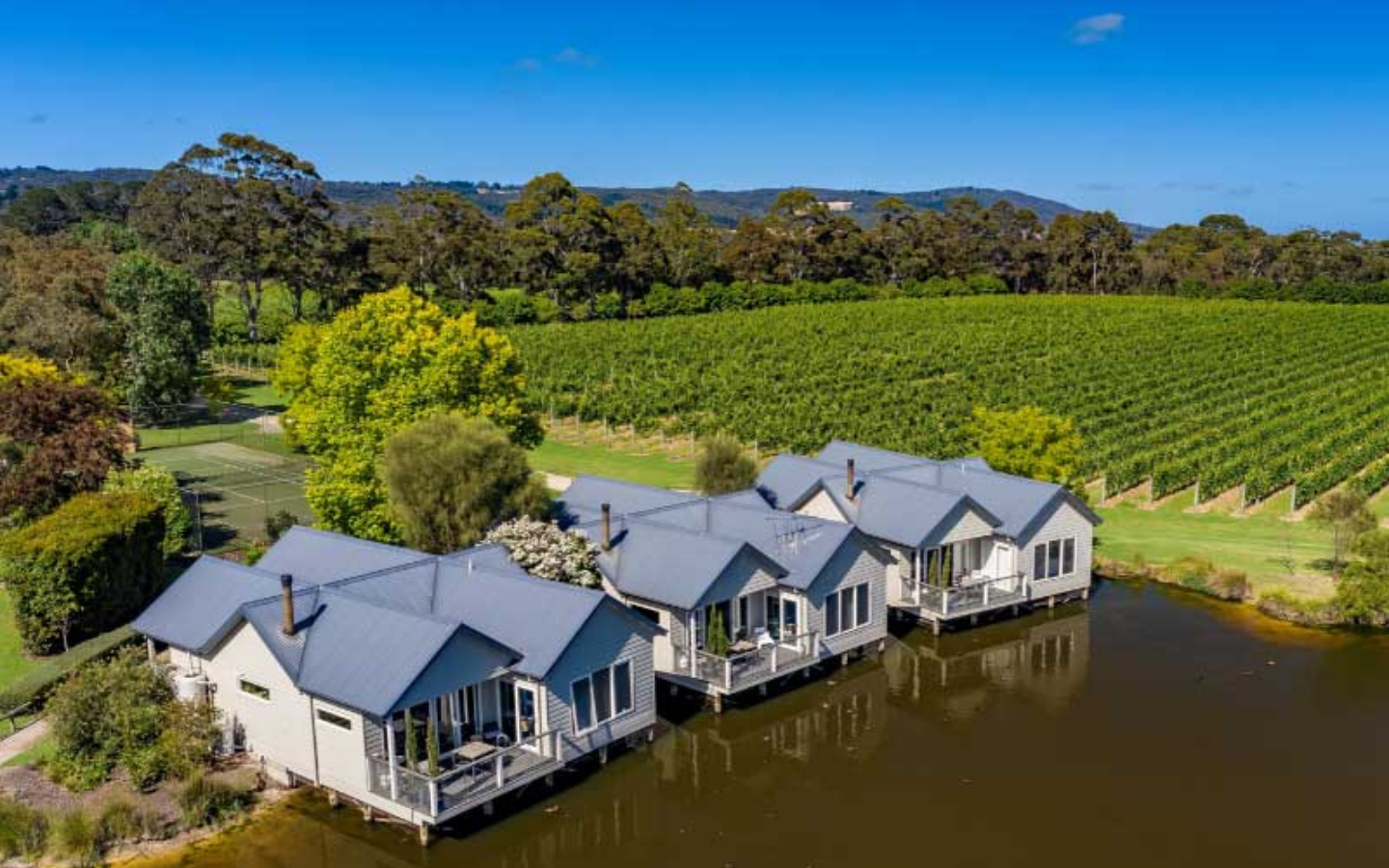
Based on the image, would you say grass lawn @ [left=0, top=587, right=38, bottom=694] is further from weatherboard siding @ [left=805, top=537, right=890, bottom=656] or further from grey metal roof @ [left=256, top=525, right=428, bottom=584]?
weatherboard siding @ [left=805, top=537, right=890, bottom=656]

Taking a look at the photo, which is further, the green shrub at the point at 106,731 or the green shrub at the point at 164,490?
the green shrub at the point at 164,490

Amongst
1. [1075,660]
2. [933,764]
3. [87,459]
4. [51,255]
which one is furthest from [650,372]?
[933,764]

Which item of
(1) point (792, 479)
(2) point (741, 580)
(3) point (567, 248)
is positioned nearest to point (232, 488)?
(1) point (792, 479)

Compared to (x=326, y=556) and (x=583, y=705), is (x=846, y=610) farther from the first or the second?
(x=326, y=556)

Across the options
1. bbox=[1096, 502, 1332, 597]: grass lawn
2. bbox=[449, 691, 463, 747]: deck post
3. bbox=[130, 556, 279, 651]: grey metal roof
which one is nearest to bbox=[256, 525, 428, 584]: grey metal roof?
bbox=[130, 556, 279, 651]: grey metal roof

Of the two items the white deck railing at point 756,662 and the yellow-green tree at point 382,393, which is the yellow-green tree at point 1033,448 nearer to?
the white deck railing at point 756,662

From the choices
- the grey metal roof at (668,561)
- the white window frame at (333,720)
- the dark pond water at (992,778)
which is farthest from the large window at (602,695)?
the white window frame at (333,720)
